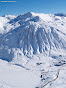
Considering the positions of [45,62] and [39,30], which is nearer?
[45,62]

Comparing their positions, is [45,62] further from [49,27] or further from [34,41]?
[49,27]

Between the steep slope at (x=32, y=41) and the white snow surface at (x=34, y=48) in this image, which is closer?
the white snow surface at (x=34, y=48)

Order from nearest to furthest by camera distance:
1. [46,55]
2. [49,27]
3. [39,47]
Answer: [46,55] < [39,47] < [49,27]

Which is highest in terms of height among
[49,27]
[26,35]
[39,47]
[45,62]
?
[49,27]

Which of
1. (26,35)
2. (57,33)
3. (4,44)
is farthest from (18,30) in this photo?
(57,33)

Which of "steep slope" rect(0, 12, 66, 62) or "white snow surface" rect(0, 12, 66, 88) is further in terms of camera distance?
"steep slope" rect(0, 12, 66, 62)

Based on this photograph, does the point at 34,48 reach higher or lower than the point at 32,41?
lower

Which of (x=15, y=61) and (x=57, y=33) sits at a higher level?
(x=57, y=33)

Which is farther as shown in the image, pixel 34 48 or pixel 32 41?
pixel 32 41

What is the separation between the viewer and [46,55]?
33625 millimetres

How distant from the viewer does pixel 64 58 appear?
32031 mm

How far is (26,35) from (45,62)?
13.4 metres

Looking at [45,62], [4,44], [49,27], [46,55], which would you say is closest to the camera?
[45,62]

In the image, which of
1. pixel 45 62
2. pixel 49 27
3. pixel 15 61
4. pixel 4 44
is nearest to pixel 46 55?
pixel 45 62
